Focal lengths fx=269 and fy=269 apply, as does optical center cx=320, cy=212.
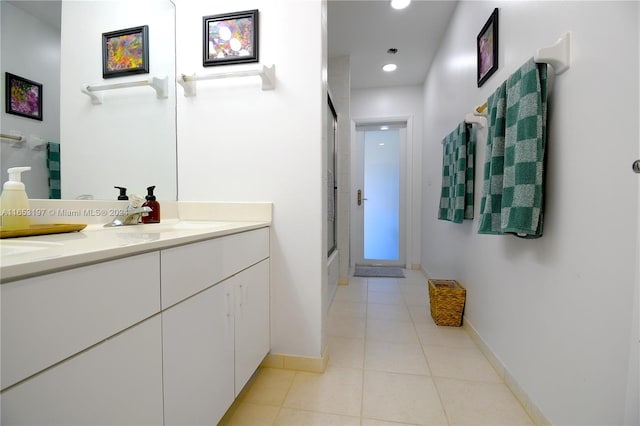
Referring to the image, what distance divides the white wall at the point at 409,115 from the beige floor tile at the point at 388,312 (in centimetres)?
164

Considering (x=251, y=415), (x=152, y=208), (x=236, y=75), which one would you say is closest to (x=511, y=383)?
(x=251, y=415)

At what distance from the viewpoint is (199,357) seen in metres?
0.87

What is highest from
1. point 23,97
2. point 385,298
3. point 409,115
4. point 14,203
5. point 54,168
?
point 409,115

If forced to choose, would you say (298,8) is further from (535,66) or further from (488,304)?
(488,304)

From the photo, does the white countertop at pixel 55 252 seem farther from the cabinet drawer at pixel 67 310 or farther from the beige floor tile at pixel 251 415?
the beige floor tile at pixel 251 415

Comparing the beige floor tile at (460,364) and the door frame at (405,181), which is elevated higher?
the door frame at (405,181)

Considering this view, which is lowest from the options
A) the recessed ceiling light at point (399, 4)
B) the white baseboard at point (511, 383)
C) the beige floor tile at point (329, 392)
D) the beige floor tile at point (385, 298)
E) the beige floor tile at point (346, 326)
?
the beige floor tile at point (385, 298)

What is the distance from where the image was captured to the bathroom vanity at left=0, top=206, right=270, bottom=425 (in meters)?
0.44

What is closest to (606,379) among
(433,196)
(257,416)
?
(257,416)

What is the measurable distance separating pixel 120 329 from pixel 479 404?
58.6 inches

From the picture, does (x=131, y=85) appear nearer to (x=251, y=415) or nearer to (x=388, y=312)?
(x=251, y=415)

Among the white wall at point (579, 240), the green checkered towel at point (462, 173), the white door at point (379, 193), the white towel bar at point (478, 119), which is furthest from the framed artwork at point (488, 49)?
the white door at point (379, 193)

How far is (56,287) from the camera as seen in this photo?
1.57 ft

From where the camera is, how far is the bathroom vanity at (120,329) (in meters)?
0.44
